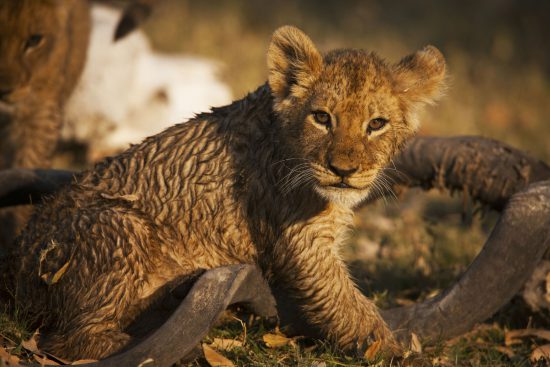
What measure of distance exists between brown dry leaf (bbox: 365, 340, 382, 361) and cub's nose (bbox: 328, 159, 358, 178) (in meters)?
0.99

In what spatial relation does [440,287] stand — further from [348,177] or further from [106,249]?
[106,249]

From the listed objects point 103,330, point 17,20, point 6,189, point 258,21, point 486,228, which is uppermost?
point 258,21

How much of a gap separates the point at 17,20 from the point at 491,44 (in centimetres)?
840

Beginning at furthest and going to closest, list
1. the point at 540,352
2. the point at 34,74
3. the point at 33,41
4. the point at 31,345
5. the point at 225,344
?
the point at 34,74 < the point at 33,41 < the point at 540,352 < the point at 225,344 < the point at 31,345

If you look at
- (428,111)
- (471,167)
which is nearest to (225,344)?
(471,167)

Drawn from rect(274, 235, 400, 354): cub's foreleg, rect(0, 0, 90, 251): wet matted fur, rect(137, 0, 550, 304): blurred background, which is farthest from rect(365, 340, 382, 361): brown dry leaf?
rect(137, 0, 550, 304): blurred background

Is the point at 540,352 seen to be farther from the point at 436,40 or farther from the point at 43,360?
the point at 436,40

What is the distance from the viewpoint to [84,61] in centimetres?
784

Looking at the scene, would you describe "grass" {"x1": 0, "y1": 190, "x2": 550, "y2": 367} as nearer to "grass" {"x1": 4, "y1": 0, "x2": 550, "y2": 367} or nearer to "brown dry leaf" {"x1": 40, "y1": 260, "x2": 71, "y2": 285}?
"grass" {"x1": 4, "y1": 0, "x2": 550, "y2": 367}

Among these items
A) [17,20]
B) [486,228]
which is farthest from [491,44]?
[17,20]

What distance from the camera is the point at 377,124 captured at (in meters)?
4.28

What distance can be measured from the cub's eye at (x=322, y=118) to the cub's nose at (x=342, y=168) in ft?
0.83

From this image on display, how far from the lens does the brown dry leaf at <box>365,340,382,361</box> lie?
4.38 meters

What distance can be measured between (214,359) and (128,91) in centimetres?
546
